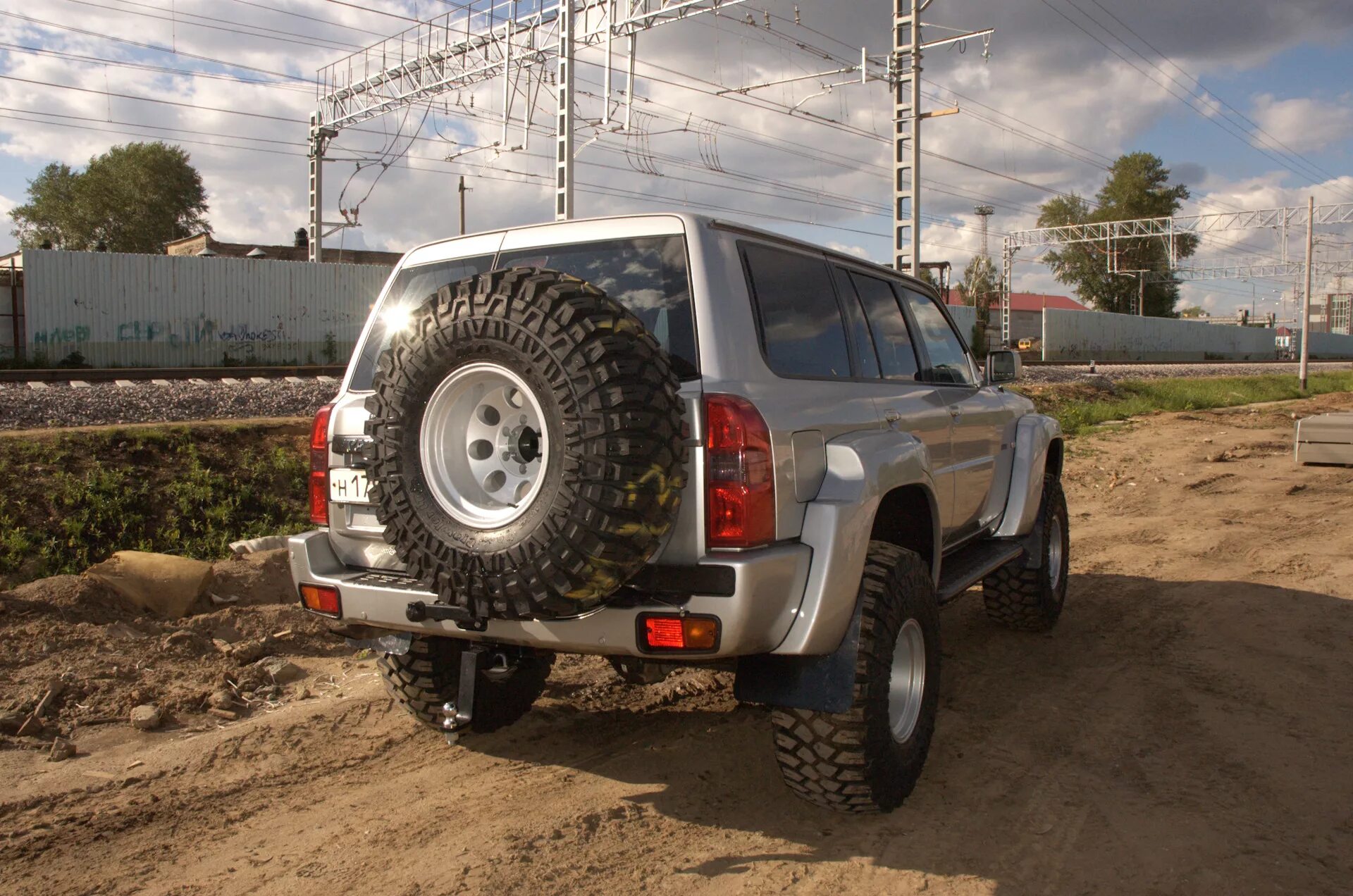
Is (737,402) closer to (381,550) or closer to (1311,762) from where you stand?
(381,550)

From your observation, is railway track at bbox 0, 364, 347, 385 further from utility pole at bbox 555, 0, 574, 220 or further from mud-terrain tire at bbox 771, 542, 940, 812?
mud-terrain tire at bbox 771, 542, 940, 812

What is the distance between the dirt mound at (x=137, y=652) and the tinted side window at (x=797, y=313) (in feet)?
9.59

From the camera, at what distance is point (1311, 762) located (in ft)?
12.6

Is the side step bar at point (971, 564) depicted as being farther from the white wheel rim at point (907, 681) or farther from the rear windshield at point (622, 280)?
the rear windshield at point (622, 280)

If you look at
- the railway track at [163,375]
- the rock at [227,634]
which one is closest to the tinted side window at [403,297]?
the rock at [227,634]

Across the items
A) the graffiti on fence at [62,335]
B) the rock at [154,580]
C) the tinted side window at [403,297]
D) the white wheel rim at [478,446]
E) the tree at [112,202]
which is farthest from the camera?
the tree at [112,202]

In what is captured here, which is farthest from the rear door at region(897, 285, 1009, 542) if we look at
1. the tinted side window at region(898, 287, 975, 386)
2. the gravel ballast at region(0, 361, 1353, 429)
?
the gravel ballast at region(0, 361, 1353, 429)

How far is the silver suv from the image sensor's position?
2.68 metres

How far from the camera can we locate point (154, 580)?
5.69m

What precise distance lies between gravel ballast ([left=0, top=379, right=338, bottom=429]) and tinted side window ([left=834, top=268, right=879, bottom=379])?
309 inches

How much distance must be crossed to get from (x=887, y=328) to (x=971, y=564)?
1144 millimetres

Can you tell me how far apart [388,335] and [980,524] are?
2999 mm

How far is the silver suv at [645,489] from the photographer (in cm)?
268

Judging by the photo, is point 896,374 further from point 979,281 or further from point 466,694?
point 979,281
